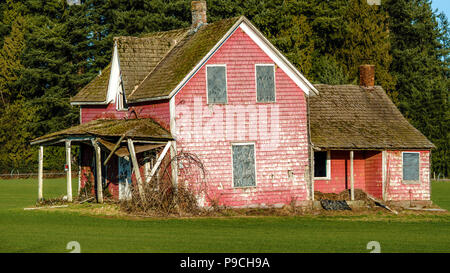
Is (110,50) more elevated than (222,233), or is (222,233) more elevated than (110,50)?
(110,50)

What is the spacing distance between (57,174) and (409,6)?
40.9 m

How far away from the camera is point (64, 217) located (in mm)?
29891

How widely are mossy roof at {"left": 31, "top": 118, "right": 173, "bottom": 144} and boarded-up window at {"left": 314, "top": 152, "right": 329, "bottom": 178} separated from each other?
26.8 feet

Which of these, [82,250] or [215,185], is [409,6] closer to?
[215,185]

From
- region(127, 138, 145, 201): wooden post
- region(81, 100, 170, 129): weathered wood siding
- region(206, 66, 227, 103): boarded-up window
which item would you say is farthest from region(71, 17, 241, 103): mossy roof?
region(127, 138, 145, 201): wooden post

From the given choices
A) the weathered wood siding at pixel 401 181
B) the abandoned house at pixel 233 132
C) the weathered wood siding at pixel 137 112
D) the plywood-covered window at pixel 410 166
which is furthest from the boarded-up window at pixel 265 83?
the plywood-covered window at pixel 410 166

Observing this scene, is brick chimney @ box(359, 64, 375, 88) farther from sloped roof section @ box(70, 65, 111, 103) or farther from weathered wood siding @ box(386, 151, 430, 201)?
sloped roof section @ box(70, 65, 111, 103)

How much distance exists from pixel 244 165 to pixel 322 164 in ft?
18.6

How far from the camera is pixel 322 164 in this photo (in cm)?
3816

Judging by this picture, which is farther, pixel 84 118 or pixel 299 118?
pixel 84 118

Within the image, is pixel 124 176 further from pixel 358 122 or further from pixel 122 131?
pixel 358 122

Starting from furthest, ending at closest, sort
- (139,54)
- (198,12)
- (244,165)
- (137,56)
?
(198,12), (139,54), (137,56), (244,165)

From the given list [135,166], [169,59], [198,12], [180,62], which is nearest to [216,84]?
[180,62]
